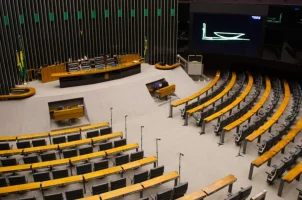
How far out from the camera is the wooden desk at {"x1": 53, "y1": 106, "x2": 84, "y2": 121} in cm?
1280

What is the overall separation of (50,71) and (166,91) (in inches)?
232

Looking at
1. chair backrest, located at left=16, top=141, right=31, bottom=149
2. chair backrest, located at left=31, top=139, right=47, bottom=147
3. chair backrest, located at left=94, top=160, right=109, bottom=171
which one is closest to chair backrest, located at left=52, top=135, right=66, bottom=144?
chair backrest, located at left=31, top=139, right=47, bottom=147

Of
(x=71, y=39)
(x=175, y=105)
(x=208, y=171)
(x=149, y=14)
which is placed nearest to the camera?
(x=208, y=171)

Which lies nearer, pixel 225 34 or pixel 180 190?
pixel 180 190

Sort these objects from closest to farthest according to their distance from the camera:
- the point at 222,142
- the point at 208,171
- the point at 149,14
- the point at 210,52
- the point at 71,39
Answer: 1. the point at 208,171
2. the point at 222,142
3. the point at 71,39
4. the point at 149,14
5. the point at 210,52

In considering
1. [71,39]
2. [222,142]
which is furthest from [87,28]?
[222,142]

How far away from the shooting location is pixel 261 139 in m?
12.1

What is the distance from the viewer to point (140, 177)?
902 centimetres

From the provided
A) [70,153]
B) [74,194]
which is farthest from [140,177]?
[70,153]

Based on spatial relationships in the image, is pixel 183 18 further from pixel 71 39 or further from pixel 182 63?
pixel 71 39

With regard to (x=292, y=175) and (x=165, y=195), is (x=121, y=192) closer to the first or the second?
(x=165, y=195)

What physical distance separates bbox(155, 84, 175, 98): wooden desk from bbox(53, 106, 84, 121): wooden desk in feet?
13.1

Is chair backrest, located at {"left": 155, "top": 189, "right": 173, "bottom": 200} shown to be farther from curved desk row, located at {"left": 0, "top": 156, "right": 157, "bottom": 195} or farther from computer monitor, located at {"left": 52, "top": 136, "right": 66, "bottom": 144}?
computer monitor, located at {"left": 52, "top": 136, "right": 66, "bottom": 144}

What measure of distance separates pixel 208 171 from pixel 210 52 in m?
11.0
